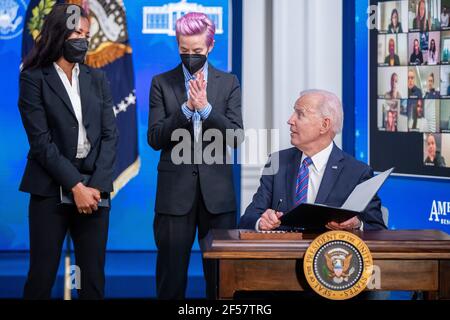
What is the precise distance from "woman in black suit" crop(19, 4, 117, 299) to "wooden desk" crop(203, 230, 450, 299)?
1.11m

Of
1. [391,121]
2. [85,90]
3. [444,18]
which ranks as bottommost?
[391,121]

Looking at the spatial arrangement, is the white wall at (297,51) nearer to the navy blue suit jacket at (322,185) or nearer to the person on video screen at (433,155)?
the person on video screen at (433,155)

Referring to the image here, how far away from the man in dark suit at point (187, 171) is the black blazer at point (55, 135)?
0.93ft

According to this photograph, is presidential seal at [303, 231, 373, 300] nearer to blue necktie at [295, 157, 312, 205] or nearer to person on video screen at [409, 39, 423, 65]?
blue necktie at [295, 157, 312, 205]

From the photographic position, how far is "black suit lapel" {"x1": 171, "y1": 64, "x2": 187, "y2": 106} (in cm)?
429

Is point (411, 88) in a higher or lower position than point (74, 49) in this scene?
lower

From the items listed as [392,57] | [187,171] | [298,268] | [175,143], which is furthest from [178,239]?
[392,57]

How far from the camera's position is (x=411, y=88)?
209 inches

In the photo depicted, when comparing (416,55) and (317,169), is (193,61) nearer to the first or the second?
(317,169)

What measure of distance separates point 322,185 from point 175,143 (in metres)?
0.85

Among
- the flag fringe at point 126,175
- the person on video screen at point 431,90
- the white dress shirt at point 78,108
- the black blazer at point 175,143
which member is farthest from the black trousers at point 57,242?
the person on video screen at point 431,90

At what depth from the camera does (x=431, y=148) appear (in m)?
5.17

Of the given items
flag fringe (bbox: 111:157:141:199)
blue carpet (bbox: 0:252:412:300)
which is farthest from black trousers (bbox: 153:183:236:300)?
flag fringe (bbox: 111:157:141:199)
